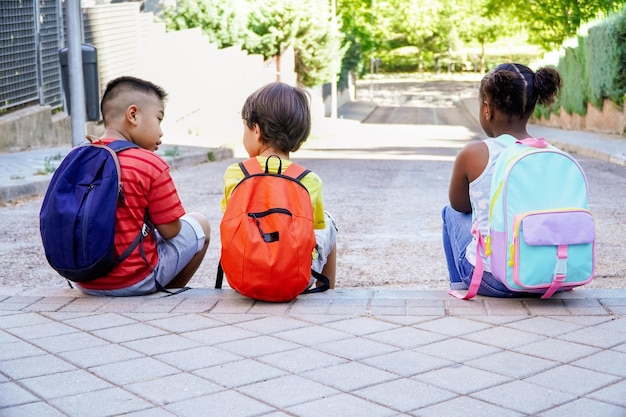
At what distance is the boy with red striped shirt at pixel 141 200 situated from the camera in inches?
179

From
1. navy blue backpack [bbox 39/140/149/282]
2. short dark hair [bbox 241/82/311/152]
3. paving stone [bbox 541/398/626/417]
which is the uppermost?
short dark hair [bbox 241/82/311/152]

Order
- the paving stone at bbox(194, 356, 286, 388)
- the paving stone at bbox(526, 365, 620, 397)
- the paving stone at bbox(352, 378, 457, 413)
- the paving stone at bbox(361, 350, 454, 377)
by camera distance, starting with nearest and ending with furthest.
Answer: the paving stone at bbox(352, 378, 457, 413), the paving stone at bbox(526, 365, 620, 397), the paving stone at bbox(194, 356, 286, 388), the paving stone at bbox(361, 350, 454, 377)

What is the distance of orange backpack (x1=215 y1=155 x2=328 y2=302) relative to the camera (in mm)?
4414

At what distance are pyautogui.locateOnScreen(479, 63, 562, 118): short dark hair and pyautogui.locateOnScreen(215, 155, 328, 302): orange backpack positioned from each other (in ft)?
3.31

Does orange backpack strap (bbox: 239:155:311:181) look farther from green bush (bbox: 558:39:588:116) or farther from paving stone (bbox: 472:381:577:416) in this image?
green bush (bbox: 558:39:588:116)

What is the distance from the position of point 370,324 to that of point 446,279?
2.30 metres

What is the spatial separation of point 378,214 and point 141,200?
16.7 ft

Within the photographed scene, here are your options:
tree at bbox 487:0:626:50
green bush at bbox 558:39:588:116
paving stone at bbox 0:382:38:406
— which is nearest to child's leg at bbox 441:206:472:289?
paving stone at bbox 0:382:38:406

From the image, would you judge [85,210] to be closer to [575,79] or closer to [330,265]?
[330,265]

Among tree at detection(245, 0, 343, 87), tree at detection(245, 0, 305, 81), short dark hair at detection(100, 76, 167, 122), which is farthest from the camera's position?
tree at detection(245, 0, 343, 87)

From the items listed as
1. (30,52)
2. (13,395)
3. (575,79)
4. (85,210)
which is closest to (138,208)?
(85,210)

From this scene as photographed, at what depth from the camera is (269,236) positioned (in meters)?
4.42

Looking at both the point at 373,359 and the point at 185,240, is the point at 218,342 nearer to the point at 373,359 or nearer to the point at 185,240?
the point at 373,359

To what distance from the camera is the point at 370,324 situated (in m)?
4.23
